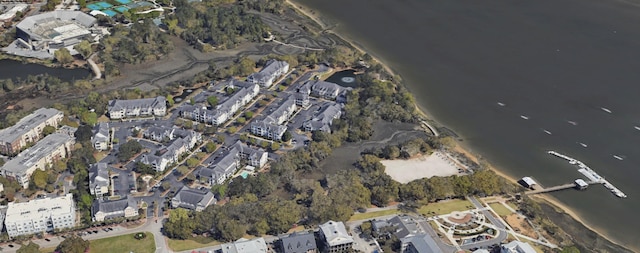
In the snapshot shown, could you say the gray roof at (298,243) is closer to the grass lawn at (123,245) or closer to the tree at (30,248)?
the grass lawn at (123,245)

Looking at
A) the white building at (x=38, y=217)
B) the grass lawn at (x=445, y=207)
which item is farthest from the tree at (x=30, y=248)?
A: the grass lawn at (x=445, y=207)

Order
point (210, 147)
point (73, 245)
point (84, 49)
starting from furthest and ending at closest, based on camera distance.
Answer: point (84, 49)
point (210, 147)
point (73, 245)

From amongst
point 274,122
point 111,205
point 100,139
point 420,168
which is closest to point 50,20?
point 100,139

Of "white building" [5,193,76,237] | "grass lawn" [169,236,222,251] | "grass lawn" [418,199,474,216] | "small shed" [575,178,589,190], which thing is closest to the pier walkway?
"small shed" [575,178,589,190]

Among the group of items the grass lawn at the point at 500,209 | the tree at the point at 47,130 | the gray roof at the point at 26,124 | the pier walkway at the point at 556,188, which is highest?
the pier walkway at the point at 556,188

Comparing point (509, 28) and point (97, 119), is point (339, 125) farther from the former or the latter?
point (509, 28)

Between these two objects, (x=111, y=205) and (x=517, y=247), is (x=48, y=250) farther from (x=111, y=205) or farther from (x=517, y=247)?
(x=517, y=247)
